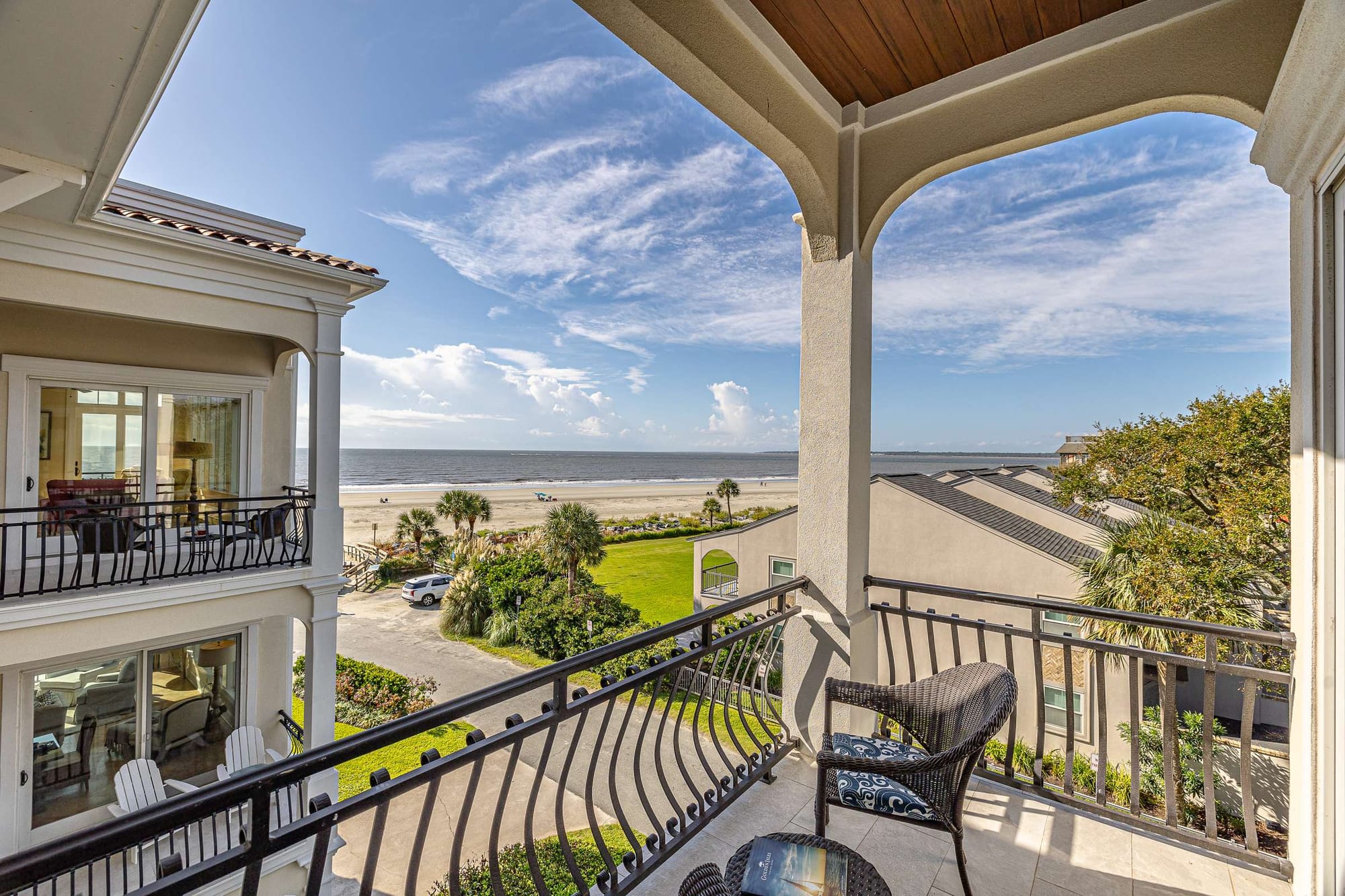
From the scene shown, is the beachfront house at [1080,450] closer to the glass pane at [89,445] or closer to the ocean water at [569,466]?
the glass pane at [89,445]

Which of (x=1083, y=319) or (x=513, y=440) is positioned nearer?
(x=1083, y=319)

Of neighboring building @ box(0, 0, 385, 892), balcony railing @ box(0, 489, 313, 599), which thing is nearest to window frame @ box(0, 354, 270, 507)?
neighboring building @ box(0, 0, 385, 892)

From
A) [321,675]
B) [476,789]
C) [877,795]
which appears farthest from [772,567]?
[877,795]

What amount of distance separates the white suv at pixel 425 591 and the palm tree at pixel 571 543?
10.8ft

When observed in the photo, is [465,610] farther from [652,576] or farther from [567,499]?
[567,499]

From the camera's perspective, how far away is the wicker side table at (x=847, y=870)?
1280mm

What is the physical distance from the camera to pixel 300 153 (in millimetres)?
19031

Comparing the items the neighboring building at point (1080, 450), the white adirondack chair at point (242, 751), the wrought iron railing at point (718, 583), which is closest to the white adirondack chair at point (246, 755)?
the white adirondack chair at point (242, 751)

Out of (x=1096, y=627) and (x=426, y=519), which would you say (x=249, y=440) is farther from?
(x=426, y=519)

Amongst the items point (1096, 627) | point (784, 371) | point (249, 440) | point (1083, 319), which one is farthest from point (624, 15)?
point (784, 371)

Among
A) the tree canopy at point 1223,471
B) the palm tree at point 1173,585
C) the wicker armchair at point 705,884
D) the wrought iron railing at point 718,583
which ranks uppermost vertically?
the tree canopy at point 1223,471

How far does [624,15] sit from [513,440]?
Result: 50659 mm

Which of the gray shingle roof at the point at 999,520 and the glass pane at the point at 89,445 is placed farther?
the gray shingle roof at the point at 999,520

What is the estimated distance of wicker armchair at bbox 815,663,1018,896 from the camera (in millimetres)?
1689
